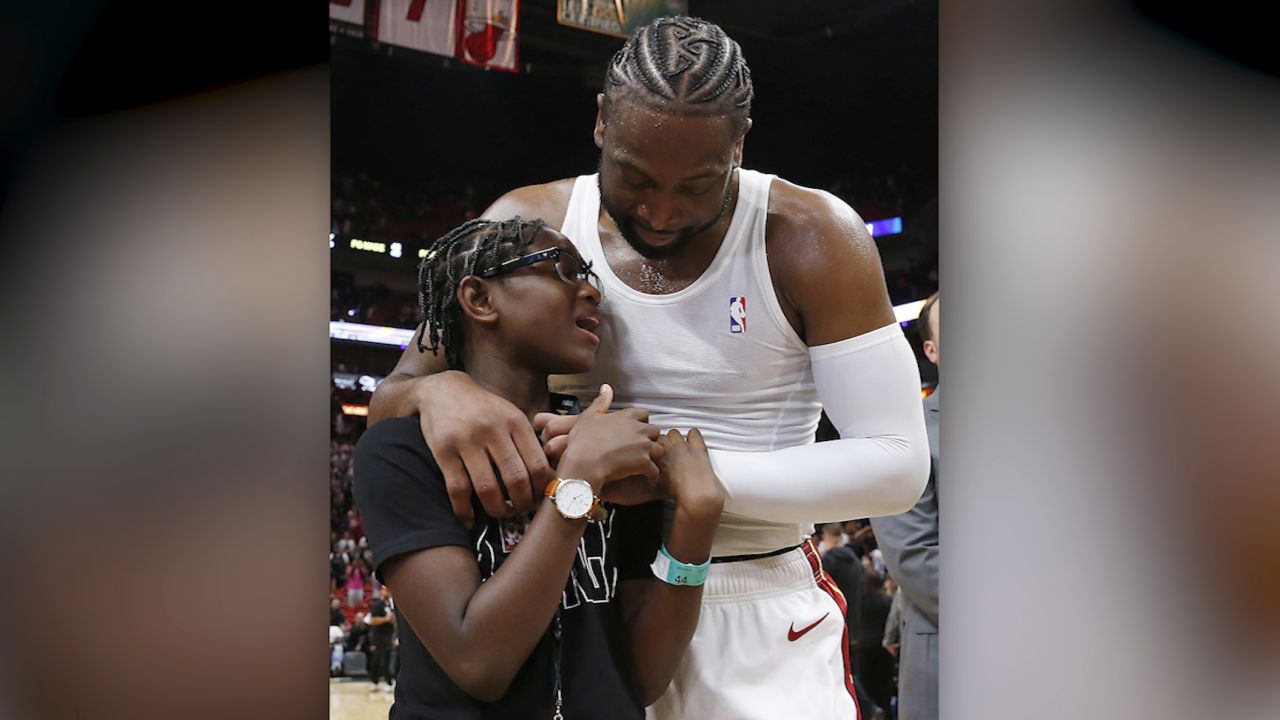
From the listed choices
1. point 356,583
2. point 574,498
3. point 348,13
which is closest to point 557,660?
point 574,498

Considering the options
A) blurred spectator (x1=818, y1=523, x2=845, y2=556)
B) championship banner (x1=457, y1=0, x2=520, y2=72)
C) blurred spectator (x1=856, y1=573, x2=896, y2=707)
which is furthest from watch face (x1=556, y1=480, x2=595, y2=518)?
championship banner (x1=457, y1=0, x2=520, y2=72)

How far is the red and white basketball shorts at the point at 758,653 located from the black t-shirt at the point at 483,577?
148 millimetres

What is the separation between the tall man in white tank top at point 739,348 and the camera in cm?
196

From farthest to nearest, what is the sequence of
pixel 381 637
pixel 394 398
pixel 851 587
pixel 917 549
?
1. pixel 917 549
2. pixel 851 587
3. pixel 381 637
4. pixel 394 398

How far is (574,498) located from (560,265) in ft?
1.38

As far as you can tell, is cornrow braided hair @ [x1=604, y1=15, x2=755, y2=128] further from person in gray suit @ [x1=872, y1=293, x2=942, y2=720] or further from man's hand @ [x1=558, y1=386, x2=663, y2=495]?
person in gray suit @ [x1=872, y1=293, x2=942, y2=720]

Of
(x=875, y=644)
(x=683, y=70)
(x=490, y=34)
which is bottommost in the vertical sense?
(x=875, y=644)

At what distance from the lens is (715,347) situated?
2057mm

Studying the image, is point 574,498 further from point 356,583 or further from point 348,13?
point 348,13
